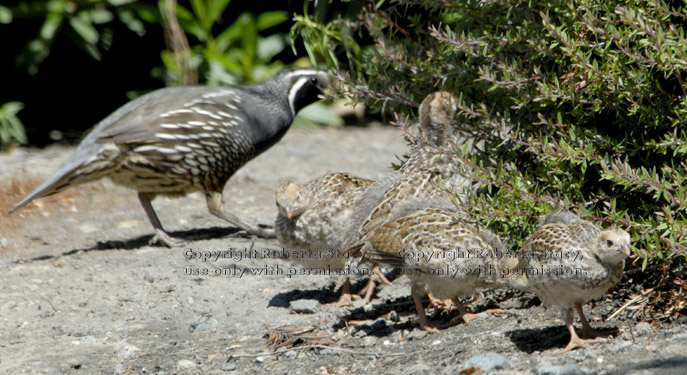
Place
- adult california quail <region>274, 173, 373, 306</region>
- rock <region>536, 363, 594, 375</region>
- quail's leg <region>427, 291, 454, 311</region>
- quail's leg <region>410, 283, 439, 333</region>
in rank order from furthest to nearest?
adult california quail <region>274, 173, 373, 306</region>, quail's leg <region>427, 291, 454, 311</region>, quail's leg <region>410, 283, 439, 333</region>, rock <region>536, 363, 594, 375</region>

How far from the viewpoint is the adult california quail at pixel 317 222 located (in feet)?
19.4

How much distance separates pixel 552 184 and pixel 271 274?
261 centimetres

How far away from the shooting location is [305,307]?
5984 millimetres

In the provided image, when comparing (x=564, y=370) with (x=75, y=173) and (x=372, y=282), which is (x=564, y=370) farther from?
(x=75, y=173)

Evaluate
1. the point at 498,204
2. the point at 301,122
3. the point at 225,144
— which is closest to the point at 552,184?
the point at 498,204

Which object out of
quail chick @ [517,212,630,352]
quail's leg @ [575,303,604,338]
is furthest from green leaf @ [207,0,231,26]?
quail's leg @ [575,303,604,338]

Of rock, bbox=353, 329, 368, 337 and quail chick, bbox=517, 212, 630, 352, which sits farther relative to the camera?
rock, bbox=353, 329, 368, 337

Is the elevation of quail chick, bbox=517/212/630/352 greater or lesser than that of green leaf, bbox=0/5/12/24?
lesser

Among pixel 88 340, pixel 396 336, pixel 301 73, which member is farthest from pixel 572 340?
pixel 301 73

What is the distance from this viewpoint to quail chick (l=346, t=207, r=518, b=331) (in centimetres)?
496

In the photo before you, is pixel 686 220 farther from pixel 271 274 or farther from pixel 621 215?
pixel 271 274

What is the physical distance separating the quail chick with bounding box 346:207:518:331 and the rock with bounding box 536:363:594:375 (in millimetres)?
866

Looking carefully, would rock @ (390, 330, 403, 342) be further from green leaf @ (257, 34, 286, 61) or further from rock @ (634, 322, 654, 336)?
green leaf @ (257, 34, 286, 61)

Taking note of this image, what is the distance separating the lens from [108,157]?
7.51 meters
